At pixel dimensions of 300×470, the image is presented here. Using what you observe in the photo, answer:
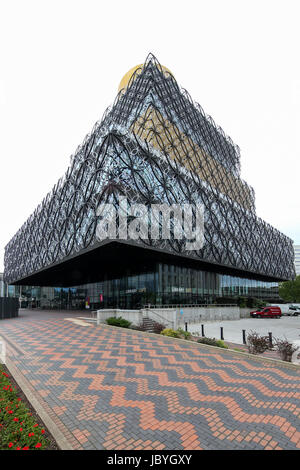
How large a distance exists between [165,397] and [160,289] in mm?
26722

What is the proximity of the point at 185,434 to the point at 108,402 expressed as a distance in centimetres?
217

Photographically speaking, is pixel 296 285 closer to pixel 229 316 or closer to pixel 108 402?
pixel 229 316

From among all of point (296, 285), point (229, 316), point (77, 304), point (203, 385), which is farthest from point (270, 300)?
point (203, 385)

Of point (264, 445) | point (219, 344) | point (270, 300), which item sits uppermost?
point (264, 445)

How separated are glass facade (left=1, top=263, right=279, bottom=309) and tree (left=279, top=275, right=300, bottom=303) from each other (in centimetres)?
1700

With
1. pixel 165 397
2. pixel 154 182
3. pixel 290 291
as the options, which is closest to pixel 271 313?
pixel 154 182

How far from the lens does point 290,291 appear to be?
6906cm

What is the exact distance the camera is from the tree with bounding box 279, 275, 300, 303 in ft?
223

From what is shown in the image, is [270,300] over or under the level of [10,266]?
under

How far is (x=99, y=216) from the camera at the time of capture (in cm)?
2791

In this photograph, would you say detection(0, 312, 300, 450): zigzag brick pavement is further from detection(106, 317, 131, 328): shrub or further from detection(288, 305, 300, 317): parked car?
detection(288, 305, 300, 317): parked car

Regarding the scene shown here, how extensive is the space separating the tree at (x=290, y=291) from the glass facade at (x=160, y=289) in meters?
17.0

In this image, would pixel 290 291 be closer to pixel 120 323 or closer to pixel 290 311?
pixel 290 311
